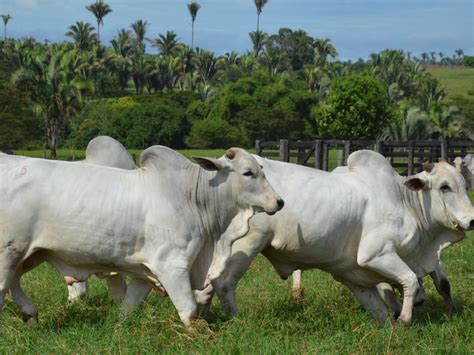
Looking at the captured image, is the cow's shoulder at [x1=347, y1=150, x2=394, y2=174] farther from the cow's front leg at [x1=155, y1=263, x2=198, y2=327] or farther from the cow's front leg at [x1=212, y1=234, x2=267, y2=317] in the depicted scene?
the cow's front leg at [x1=155, y1=263, x2=198, y2=327]

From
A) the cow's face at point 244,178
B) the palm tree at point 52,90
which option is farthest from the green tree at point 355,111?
the cow's face at point 244,178

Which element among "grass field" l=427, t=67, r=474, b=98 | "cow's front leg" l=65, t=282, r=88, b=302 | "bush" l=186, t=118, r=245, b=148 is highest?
"grass field" l=427, t=67, r=474, b=98

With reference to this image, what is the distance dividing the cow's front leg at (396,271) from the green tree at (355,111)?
1640 inches

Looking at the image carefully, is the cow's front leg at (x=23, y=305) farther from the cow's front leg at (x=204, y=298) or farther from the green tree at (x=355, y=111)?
the green tree at (x=355, y=111)

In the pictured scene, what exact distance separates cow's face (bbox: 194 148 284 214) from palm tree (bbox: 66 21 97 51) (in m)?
89.7

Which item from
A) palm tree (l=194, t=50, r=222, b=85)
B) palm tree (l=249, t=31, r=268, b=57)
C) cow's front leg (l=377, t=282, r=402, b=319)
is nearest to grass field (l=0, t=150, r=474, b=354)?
cow's front leg (l=377, t=282, r=402, b=319)

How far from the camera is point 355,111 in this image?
4809 centimetres

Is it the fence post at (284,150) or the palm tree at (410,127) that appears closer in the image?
the fence post at (284,150)

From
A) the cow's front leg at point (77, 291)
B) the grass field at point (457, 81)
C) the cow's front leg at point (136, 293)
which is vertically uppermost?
the grass field at point (457, 81)

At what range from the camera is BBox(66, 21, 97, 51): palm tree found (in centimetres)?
9375

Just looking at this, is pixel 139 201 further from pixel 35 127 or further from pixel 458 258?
pixel 35 127

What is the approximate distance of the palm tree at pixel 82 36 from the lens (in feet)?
308

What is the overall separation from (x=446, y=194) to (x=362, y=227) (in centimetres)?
81

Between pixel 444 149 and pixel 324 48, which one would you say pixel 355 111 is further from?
pixel 324 48
